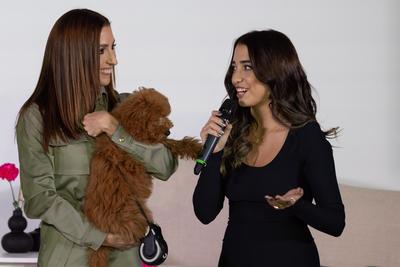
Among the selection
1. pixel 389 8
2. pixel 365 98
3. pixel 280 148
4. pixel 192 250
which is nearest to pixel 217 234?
pixel 192 250

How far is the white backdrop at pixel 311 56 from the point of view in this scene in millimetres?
4562

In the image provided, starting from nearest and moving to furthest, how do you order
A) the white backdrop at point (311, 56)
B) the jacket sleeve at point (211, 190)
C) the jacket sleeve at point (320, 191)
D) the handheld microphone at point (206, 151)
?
the jacket sleeve at point (320, 191), the handheld microphone at point (206, 151), the jacket sleeve at point (211, 190), the white backdrop at point (311, 56)

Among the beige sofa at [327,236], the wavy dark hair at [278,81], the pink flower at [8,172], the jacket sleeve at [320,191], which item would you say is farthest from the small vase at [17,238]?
the jacket sleeve at [320,191]

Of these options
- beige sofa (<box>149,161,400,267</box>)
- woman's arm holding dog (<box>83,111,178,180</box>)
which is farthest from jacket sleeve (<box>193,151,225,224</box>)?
beige sofa (<box>149,161,400,267</box>)

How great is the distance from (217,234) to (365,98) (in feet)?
3.93

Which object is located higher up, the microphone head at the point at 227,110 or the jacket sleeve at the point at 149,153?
the microphone head at the point at 227,110

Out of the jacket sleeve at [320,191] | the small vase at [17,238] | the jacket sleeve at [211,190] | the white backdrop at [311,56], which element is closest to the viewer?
the jacket sleeve at [320,191]

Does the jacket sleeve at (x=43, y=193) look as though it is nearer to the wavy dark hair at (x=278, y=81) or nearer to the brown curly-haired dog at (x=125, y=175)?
the brown curly-haired dog at (x=125, y=175)

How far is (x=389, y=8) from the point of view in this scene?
180 inches

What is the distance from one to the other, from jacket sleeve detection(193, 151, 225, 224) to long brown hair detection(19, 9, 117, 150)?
0.42m

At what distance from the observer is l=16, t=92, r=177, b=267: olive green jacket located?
2.19m

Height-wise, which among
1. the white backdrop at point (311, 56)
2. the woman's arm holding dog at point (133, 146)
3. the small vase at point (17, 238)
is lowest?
the small vase at point (17, 238)

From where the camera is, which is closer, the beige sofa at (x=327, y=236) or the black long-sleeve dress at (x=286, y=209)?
the black long-sleeve dress at (x=286, y=209)

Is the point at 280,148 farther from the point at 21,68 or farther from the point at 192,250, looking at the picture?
the point at 21,68
